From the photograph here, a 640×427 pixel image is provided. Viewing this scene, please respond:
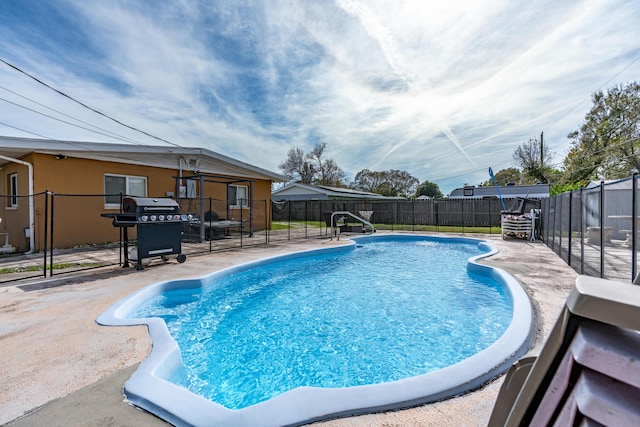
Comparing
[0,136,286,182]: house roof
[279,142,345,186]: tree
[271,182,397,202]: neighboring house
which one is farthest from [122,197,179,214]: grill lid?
[279,142,345,186]: tree

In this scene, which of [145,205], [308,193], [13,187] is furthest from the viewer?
[308,193]

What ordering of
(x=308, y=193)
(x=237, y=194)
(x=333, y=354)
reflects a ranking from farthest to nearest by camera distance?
(x=308, y=193), (x=237, y=194), (x=333, y=354)

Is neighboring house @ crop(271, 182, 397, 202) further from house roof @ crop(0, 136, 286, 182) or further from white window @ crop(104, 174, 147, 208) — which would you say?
white window @ crop(104, 174, 147, 208)

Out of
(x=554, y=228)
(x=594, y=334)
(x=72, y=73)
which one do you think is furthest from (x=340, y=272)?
(x=72, y=73)

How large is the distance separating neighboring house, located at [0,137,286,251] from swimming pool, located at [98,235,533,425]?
3578 millimetres

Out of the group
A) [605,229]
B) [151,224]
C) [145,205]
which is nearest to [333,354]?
[605,229]

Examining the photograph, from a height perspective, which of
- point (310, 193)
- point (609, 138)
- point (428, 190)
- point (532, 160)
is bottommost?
point (310, 193)

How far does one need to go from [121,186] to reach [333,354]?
914 centimetres

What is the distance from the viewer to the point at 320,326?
4172mm

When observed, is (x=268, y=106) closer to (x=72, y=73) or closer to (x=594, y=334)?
(x=72, y=73)

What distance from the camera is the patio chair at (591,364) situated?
1.68ft

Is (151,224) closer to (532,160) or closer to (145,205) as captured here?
(145,205)

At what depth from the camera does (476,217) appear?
17.4m

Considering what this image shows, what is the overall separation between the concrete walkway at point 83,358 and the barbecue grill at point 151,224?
2.82 ft
